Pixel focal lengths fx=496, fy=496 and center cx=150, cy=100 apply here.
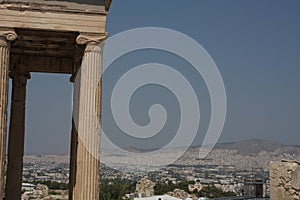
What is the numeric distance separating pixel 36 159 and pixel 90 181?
204 feet

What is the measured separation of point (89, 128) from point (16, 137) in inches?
344

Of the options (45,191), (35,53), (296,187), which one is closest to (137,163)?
(45,191)

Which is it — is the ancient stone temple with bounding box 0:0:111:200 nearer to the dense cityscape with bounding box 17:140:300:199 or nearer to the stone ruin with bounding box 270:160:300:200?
the stone ruin with bounding box 270:160:300:200

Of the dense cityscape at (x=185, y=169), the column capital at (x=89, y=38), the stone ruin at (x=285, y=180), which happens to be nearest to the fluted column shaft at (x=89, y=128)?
the column capital at (x=89, y=38)

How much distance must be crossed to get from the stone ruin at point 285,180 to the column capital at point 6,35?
11578mm

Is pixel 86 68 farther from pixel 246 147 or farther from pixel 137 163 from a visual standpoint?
pixel 246 147

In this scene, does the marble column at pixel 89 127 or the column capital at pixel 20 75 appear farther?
the column capital at pixel 20 75

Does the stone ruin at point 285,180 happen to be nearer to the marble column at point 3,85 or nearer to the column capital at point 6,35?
the marble column at point 3,85

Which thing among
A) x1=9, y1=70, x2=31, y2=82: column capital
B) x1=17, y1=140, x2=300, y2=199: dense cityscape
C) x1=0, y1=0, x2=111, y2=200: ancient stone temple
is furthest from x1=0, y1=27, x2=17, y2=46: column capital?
x1=17, y1=140, x2=300, y2=199: dense cityscape

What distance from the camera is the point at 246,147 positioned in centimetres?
9119

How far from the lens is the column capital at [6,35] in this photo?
798 inches

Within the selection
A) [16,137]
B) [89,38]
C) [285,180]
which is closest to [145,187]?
[16,137]

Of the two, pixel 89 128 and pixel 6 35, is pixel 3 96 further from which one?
pixel 89 128

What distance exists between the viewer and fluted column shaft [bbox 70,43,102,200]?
20.3 metres
